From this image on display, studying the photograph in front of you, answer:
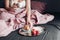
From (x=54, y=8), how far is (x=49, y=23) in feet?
1.73

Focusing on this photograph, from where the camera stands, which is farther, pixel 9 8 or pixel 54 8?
pixel 54 8

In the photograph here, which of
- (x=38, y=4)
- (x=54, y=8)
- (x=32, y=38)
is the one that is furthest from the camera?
(x=54, y=8)

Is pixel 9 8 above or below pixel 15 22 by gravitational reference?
above

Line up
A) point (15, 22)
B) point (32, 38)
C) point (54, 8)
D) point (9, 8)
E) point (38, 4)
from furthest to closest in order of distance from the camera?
1. point (54, 8)
2. point (38, 4)
3. point (9, 8)
4. point (15, 22)
5. point (32, 38)

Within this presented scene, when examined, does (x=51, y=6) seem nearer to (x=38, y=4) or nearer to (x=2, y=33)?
(x=38, y=4)

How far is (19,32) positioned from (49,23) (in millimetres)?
393

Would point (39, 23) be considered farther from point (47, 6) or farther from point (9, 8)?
point (47, 6)

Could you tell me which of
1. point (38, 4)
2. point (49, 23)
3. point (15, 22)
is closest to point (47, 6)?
point (38, 4)

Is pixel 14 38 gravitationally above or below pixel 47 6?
below

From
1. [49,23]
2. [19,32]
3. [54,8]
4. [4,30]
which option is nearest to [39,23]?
[49,23]

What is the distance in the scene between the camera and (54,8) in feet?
6.95

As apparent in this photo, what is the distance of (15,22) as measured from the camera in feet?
5.13

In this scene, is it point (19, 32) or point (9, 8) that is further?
point (9, 8)

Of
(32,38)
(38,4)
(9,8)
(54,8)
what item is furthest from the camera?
(54,8)
